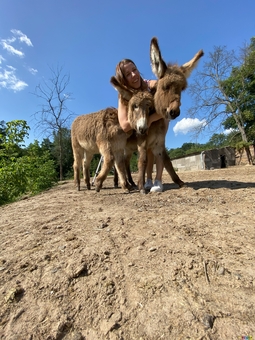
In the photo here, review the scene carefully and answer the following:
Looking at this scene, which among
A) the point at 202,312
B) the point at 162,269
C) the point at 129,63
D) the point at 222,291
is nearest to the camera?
the point at 202,312

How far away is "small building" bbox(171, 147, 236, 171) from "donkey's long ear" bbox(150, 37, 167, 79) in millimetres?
15682

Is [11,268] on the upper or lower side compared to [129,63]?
lower

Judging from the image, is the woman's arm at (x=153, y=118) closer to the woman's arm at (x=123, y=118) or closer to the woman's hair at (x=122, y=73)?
the woman's arm at (x=123, y=118)

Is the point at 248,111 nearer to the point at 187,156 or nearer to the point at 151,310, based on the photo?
the point at 187,156

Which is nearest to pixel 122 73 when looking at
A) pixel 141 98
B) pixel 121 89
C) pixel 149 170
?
pixel 121 89

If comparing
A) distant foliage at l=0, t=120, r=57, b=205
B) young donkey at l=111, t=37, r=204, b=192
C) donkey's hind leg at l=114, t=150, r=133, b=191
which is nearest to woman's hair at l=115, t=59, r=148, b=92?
young donkey at l=111, t=37, r=204, b=192

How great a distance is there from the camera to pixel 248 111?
20.3 metres

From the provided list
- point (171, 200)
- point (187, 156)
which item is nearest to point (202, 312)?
point (171, 200)

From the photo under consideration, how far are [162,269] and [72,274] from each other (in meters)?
0.57

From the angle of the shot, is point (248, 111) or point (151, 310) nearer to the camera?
point (151, 310)

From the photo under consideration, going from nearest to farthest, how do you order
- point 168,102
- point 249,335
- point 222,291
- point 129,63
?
point 249,335, point 222,291, point 168,102, point 129,63

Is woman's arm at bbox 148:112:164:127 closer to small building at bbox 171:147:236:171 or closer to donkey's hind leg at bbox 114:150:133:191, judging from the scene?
donkey's hind leg at bbox 114:150:133:191

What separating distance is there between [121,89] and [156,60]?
697 millimetres

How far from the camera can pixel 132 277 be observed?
126 cm
